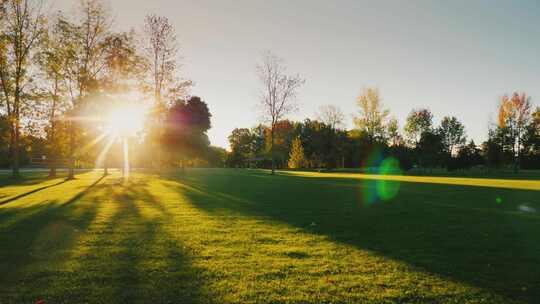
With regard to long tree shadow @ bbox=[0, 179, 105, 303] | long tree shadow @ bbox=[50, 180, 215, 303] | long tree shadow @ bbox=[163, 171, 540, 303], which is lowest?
long tree shadow @ bbox=[0, 179, 105, 303]

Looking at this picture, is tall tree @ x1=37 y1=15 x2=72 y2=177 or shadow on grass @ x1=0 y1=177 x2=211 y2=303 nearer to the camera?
shadow on grass @ x1=0 y1=177 x2=211 y2=303

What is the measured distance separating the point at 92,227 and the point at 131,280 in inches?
168

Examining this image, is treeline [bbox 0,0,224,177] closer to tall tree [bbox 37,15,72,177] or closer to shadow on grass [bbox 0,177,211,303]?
tall tree [bbox 37,15,72,177]

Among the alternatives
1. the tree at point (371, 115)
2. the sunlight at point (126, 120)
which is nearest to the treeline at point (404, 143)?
the tree at point (371, 115)

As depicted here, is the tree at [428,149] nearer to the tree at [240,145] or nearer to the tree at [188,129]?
the tree at [188,129]

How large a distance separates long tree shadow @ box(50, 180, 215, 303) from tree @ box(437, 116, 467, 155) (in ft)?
341

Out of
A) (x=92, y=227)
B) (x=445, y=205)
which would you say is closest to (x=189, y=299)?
(x=92, y=227)

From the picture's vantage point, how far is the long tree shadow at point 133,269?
393 centimetres

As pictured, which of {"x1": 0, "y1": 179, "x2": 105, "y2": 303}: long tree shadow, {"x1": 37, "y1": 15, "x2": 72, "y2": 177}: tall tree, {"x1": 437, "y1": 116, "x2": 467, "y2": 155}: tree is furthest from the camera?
{"x1": 437, "y1": 116, "x2": 467, "y2": 155}: tree

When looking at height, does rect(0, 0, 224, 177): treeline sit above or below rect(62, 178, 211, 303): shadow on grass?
above

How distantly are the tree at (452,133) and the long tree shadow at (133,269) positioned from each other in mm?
104037

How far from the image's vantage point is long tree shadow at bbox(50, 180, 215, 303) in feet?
12.9

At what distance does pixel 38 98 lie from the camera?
27828 millimetres

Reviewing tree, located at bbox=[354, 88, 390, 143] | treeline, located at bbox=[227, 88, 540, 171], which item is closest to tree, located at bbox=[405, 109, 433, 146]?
treeline, located at bbox=[227, 88, 540, 171]
